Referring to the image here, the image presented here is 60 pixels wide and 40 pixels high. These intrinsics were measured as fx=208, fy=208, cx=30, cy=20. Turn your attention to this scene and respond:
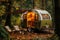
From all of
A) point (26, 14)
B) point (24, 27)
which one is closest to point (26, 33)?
point (24, 27)

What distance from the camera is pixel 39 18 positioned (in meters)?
1.95

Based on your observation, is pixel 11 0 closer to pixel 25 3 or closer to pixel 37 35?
pixel 25 3

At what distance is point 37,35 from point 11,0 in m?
0.40

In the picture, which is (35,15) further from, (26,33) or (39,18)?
(26,33)

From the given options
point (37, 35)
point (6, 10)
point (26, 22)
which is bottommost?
point (37, 35)

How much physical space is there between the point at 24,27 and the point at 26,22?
2.0 inches

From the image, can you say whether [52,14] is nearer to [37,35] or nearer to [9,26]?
[37,35]

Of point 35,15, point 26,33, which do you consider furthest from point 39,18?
point 26,33

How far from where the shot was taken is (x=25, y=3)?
1946 mm

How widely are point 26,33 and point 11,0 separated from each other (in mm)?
335

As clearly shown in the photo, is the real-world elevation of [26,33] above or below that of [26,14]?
below

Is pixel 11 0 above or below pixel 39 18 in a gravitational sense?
above

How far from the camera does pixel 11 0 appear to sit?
1925 millimetres

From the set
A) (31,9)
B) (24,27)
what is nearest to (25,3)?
(31,9)
